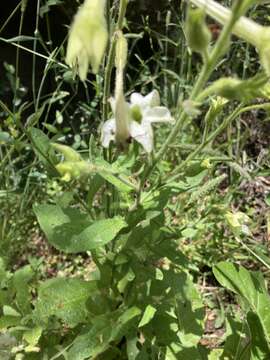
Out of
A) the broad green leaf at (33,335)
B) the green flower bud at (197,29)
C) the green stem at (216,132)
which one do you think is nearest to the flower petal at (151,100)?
the green stem at (216,132)

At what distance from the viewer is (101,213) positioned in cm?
150

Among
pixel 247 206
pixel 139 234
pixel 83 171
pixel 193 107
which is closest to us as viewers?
pixel 193 107

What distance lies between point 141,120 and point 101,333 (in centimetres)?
54

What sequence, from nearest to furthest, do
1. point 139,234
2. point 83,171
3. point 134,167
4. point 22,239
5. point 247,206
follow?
point 83,171, point 139,234, point 134,167, point 22,239, point 247,206

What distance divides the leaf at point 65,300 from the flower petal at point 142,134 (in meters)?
0.47

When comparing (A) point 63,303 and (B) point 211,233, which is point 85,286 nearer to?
(A) point 63,303

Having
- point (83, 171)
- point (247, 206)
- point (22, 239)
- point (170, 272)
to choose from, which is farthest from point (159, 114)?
point (247, 206)

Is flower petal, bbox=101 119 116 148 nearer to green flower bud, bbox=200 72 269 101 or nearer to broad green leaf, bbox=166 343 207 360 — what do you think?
green flower bud, bbox=200 72 269 101

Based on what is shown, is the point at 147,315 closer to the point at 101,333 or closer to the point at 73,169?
the point at 101,333

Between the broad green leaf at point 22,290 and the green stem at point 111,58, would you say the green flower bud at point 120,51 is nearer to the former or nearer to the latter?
the green stem at point 111,58

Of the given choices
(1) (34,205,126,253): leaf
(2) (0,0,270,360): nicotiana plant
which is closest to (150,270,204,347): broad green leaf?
(2) (0,0,270,360): nicotiana plant

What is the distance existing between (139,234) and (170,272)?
0.15 meters

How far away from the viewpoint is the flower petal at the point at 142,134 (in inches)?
43.9

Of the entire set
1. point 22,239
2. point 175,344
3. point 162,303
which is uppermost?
point 162,303
